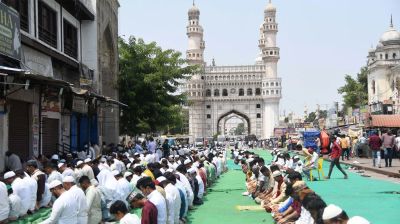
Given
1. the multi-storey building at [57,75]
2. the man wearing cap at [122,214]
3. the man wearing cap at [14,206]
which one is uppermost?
the multi-storey building at [57,75]

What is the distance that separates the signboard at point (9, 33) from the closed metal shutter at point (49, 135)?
4.79m

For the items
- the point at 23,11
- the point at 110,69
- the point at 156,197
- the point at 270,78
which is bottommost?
the point at 156,197

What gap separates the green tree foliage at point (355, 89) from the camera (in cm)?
5897

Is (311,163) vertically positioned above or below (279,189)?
above

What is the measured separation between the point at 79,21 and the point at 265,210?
13199mm

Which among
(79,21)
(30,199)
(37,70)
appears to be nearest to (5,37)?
(37,70)

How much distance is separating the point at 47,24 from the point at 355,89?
159 ft

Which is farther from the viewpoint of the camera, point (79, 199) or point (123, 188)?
point (123, 188)

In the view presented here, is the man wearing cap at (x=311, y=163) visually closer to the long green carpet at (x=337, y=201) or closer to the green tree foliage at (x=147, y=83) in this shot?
the long green carpet at (x=337, y=201)

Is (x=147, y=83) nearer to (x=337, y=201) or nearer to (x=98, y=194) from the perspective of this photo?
(x=337, y=201)

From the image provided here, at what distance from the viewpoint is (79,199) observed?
734cm

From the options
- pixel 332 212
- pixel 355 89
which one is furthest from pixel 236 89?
pixel 332 212

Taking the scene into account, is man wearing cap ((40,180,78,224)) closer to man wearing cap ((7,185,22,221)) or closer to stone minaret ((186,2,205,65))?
man wearing cap ((7,185,22,221))

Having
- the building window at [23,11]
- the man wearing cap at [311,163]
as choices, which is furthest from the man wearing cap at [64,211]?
the man wearing cap at [311,163]
